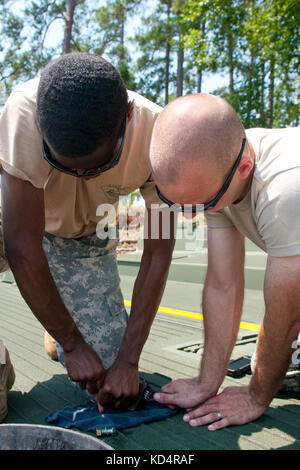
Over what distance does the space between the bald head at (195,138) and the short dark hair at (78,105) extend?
0.19m

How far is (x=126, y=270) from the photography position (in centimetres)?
581

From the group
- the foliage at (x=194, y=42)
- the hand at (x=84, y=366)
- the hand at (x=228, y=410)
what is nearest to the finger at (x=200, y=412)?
the hand at (x=228, y=410)

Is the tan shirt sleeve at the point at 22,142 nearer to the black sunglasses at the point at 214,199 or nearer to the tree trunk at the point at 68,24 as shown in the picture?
the black sunglasses at the point at 214,199

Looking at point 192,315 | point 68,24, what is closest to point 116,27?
point 68,24

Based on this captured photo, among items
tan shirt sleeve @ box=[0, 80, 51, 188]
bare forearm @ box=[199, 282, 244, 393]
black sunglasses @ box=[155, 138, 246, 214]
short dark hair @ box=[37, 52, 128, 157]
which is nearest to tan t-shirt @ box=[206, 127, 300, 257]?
black sunglasses @ box=[155, 138, 246, 214]

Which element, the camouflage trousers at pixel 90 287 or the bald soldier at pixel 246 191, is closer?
the bald soldier at pixel 246 191

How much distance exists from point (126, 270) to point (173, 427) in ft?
13.4

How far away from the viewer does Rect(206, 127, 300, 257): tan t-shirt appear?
1418 mm

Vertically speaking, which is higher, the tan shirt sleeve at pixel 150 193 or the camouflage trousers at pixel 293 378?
the tan shirt sleeve at pixel 150 193

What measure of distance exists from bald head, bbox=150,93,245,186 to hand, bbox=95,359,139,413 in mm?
879

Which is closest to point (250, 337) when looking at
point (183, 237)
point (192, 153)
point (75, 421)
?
point (75, 421)

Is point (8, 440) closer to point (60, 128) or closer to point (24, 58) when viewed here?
point (60, 128)

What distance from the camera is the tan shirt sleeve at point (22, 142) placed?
1685mm

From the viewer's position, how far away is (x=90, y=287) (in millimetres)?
2477
